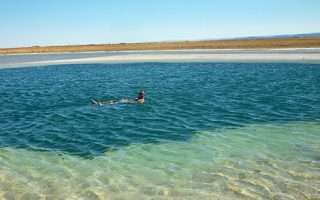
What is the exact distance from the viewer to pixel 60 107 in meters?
22.9

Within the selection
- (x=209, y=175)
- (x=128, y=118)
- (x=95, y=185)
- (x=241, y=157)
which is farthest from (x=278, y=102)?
(x=95, y=185)

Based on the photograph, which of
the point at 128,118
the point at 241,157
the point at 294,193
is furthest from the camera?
the point at 128,118

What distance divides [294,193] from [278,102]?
1411 centimetres

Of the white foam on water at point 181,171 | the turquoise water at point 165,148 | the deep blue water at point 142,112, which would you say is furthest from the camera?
the deep blue water at point 142,112

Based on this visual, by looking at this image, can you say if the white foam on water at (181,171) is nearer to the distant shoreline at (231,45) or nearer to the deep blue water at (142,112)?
the deep blue water at (142,112)

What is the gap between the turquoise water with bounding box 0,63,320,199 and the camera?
993 centimetres

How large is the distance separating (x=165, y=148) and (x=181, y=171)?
2493 mm

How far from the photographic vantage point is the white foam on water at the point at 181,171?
9625mm

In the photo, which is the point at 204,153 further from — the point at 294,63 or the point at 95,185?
the point at 294,63

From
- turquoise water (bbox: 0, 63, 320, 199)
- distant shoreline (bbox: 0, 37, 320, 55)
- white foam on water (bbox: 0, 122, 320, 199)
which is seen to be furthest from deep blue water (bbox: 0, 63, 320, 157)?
distant shoreline (bbox: 0, 37, 320, 55)

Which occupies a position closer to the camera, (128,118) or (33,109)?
(128,118)

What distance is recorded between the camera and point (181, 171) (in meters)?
11.1

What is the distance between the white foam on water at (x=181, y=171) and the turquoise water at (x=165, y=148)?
3 centimetres

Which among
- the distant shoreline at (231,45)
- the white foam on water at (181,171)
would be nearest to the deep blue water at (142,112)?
the white foam on water at (181,171)
